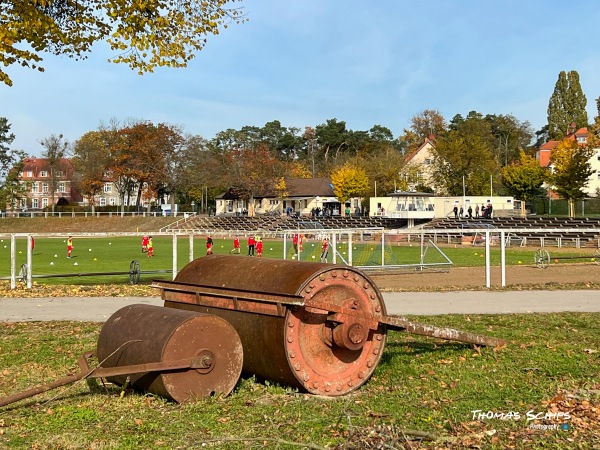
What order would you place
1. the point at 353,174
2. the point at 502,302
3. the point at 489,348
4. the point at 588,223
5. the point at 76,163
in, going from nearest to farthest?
the point at 489,348 → the point at 502,302 → the point at 588,223 → the point at 353,174 → the point at 76,163

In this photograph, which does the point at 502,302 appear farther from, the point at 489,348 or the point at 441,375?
the point at 441,375

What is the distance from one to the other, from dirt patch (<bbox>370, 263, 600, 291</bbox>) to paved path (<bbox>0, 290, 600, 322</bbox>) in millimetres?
1999

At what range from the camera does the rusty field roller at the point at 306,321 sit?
6719mm

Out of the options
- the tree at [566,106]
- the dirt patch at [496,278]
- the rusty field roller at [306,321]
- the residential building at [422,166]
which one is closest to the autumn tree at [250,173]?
the residential building at [422,166]

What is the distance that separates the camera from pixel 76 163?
10312 cm

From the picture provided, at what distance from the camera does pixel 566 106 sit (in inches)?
4114

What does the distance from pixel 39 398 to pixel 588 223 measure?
46.6 meters

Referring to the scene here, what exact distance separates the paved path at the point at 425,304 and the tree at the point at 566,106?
94163mm

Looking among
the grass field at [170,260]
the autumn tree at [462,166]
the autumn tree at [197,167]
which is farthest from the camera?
the autumn tree at [197,167]

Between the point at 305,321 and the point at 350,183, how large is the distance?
82.0 meters

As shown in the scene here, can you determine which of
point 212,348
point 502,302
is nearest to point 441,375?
point 212,348

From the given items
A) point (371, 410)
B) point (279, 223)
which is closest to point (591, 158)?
point (279, 223)

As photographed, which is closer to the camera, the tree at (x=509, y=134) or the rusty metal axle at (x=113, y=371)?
the rusty metal axle at (x=113, y=371)

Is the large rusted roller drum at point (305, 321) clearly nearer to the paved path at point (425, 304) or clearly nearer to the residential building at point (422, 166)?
the paved path at point (425, 304)
